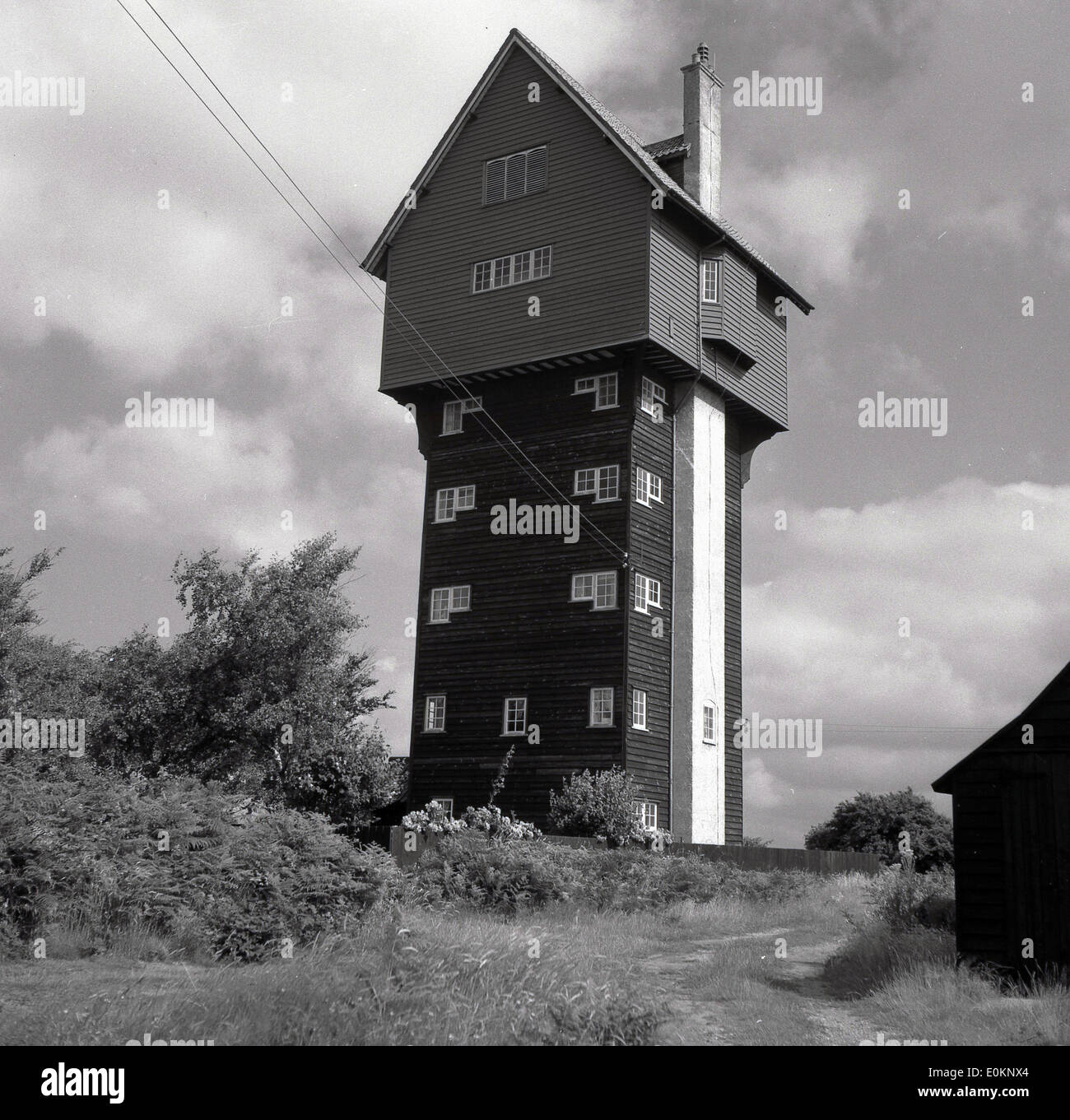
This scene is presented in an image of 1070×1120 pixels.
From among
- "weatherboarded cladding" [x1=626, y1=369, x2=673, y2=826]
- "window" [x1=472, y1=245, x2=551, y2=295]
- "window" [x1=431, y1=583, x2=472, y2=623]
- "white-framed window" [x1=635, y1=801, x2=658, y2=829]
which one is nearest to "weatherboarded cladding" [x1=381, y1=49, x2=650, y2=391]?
"window" [x1=472, y1=245, x2=551, y2=295]

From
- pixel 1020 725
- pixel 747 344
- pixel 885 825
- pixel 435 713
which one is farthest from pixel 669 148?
pixel 885 825

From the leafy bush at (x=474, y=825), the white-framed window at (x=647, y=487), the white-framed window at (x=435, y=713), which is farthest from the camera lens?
the white-framed window at (x=435, y=713)

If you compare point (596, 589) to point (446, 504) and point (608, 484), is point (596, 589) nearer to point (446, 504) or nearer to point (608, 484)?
point (608, 484)

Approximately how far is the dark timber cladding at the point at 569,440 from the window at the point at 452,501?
75 millimetres

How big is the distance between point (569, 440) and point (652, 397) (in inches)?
118

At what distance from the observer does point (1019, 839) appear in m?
17.2

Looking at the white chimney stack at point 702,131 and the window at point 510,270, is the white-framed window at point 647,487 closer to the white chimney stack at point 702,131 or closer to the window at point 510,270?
the window at point 510,270

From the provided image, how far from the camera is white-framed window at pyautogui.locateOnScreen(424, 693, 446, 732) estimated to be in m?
39.6

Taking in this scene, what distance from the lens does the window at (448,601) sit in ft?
132

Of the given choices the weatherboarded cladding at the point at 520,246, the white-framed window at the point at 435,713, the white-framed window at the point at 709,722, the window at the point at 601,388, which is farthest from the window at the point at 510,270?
the white-framed window at the point at 709,722

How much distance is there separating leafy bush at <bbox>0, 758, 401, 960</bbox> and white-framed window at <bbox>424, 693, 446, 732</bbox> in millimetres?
20178
